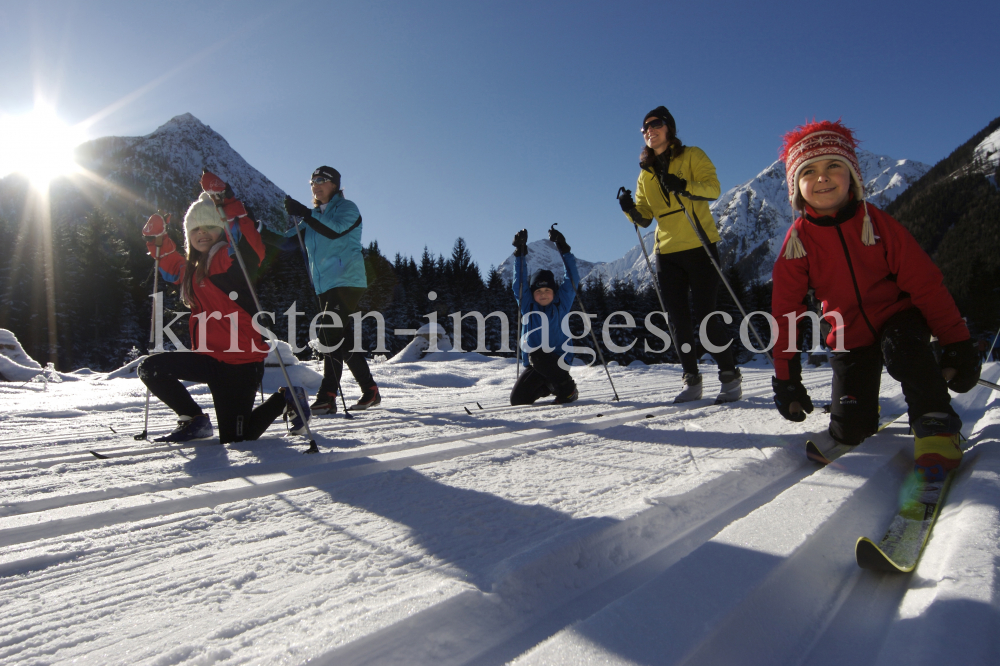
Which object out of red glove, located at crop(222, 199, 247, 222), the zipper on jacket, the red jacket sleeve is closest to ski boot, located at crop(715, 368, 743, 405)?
the zipper on jacket

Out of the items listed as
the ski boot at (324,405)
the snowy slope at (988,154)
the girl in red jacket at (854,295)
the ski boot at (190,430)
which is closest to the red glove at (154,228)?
the ski boot at (190,430)

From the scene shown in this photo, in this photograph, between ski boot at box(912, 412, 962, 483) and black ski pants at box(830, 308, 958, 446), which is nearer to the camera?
ski boot at box(912, 412, 962, 483)

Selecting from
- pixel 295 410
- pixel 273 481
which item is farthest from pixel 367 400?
pixel 273 481

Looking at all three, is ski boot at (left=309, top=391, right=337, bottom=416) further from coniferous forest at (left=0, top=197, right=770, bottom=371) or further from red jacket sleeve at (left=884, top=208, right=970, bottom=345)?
coniferous forest at (left=0, top=197, right=770, bottom=371)

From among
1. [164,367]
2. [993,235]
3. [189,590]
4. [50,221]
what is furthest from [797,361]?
[993,235]

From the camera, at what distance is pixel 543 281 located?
4809mm

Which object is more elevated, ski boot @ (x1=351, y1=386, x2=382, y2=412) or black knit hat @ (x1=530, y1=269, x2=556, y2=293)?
black knit hat @ (x1=530, y1=269, x2=556, y2=293)

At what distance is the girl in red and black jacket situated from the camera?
252cm

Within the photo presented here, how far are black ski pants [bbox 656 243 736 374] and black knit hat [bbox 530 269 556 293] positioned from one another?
1217mm

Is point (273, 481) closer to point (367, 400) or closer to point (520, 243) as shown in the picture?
point (367, 400)

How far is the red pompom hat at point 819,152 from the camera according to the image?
79.4 inches

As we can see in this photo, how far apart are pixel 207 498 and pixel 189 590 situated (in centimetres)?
57

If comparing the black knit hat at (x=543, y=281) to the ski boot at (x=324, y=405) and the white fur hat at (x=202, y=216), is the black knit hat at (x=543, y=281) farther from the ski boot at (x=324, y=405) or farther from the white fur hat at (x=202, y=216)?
the white fur hat at (x=202, y=216)

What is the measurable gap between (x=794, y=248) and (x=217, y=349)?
9.39 ft
